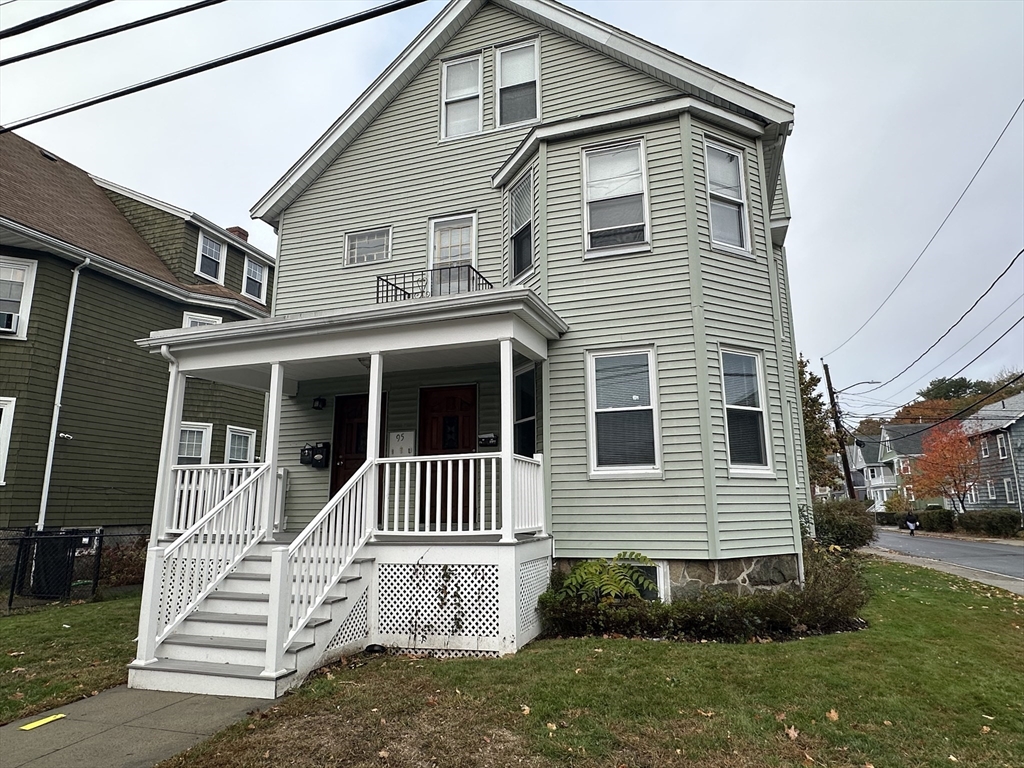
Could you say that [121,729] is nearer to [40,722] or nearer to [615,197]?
[40,722]

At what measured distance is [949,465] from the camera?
123ft

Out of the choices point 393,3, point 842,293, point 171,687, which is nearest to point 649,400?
point 393,3

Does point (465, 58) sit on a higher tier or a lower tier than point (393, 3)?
higher

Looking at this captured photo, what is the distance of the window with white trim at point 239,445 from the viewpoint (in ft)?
56.0

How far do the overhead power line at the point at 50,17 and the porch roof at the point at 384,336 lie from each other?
3.78 meters

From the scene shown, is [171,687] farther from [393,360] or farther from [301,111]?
[301,111]

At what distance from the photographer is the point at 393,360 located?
886 centimetres

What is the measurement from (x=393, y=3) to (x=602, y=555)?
6.45m

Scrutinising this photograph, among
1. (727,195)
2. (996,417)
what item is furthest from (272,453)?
(996,417)

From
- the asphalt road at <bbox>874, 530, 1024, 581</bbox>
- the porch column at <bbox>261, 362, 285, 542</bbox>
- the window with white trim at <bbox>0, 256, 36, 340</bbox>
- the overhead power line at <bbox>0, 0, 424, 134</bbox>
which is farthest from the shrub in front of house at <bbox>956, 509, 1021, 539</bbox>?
the window with white trim at <bbox>0, 256, 36, 340</bbox>

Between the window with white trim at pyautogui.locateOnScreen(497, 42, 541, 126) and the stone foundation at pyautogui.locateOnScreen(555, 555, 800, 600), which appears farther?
the window with white trim at pyautogui.locateOnScreen(497, 42, 541, 126)

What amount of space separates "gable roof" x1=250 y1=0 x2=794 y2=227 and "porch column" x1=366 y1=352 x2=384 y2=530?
19.5 feet

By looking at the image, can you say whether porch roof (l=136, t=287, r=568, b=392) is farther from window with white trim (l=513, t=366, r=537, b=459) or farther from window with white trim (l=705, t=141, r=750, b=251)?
window with white trim (l=705, t=141, r=750, b=251)

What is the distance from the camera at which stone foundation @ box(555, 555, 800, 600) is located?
25.1 feet
